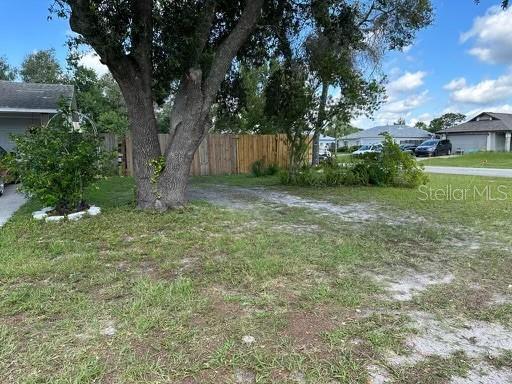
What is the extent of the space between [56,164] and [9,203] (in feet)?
9.38

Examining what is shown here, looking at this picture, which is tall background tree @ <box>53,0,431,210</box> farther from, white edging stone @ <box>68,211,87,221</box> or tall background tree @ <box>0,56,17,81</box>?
tall background tree @ <box>0,56,17,81</box>

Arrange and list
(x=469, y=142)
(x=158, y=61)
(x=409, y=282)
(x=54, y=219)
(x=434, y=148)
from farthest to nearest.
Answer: (x=469, y=142) → (x=434, y=148) → (x=158, y=61) → (x=54, y=219) → (x=409, y=282)

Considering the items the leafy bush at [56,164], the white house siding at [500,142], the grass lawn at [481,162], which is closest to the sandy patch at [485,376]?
the leafy bush at [56,164]

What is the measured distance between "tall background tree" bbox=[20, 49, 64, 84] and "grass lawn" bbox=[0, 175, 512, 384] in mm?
27589

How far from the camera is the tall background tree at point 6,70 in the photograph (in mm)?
30295

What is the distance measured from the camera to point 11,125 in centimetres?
1370

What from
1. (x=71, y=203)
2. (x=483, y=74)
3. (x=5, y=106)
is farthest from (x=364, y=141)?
(x=71, y=203)

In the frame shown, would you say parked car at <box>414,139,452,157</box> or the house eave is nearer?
the house eave

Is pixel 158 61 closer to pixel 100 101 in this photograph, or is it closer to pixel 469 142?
pixel 100 101

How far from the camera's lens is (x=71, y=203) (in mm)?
6453

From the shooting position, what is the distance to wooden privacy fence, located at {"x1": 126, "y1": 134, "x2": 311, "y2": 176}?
49.4ft

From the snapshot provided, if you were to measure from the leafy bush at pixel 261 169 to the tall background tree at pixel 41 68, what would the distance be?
2206 centimetres

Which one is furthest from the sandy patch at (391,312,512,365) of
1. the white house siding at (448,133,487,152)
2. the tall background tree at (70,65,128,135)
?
the white house siding at (448,133,487,152)

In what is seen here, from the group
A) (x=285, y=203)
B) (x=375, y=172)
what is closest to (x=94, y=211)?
(x=285, y=203)
